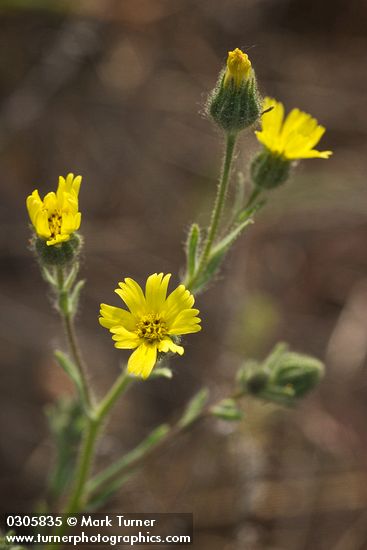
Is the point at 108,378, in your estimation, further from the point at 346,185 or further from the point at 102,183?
the point at 346,185

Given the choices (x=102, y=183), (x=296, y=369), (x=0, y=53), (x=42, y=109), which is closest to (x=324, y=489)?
(x=296, y=369)

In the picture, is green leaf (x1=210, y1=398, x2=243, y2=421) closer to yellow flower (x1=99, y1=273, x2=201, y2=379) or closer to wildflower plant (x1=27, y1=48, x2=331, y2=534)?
wildflower plant (x1=27, y1=48, x2=331, y2=534)

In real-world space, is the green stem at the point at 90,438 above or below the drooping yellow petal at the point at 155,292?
below

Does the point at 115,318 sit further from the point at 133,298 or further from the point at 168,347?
the point at 168,347

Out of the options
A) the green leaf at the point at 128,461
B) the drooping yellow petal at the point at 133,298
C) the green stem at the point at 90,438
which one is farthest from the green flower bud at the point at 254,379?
the drooping yellow petal at the point at 133,298

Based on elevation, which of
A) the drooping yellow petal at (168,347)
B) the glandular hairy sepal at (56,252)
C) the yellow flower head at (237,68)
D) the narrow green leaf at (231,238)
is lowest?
the drooping yellow petal at (168,347)

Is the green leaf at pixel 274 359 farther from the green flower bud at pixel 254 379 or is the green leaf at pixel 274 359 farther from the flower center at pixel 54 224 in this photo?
the flower center at pixel 54 224

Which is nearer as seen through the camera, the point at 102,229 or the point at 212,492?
the point at 212,492

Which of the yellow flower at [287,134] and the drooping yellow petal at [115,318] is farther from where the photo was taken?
the yellow flower at [287,134]
